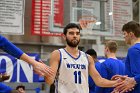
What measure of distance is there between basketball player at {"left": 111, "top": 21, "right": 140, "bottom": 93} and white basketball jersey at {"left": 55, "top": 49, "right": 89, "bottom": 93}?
566mm

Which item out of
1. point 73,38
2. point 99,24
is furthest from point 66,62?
point 99,24

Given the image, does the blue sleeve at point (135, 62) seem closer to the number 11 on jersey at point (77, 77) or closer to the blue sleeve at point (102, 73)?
the number 11 on jersey at point (77, 77)

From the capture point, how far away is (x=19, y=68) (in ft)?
34.1

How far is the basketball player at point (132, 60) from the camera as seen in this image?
11.7 ft

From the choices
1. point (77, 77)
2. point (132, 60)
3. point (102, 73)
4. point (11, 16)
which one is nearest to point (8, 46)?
point (132, 60)

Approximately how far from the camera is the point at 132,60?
11.8 feet

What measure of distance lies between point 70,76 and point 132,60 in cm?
92

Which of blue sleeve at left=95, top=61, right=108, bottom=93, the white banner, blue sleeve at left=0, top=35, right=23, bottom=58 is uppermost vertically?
the white banner

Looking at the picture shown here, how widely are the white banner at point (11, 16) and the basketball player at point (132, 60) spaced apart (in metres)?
Answer: 7.07

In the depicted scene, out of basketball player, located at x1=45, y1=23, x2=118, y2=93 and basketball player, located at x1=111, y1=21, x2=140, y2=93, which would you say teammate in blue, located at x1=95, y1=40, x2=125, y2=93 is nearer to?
basketball player, located at x1=45, y1=23, x2=118, y2=93

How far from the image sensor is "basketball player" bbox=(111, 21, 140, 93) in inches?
140

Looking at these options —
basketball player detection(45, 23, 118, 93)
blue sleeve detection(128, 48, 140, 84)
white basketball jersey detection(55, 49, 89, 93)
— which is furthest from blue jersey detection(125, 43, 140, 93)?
white basketball jersey detection(55, 49, 89, 93)

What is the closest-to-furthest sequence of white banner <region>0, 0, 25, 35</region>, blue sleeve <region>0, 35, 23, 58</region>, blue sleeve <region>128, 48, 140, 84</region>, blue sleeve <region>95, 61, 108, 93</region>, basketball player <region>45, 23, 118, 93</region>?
blue sleeve <region>0, 35, 23, 58</region>
blue sleeve <region>128, 48, 140, 84</region>
basketball player <region>45, 23, 118, 93</region>
blue sleeve <region>95, 61, 108, 93</region>
white banner <region>0, 0, 25, 35</region>

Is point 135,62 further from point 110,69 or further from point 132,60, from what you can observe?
point 110,69
